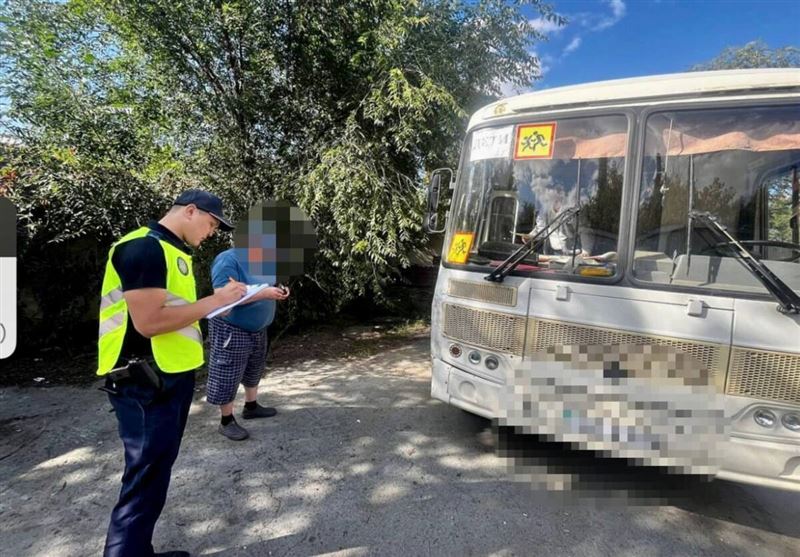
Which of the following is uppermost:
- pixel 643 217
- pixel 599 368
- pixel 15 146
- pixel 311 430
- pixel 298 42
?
pixel 298 42

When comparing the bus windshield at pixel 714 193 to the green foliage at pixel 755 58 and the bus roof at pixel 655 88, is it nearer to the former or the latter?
the bus roof at pixel 655 88

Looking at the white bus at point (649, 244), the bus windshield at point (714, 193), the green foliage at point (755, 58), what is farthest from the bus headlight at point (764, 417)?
the green foliage at point (755, 58)

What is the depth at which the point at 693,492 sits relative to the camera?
2848 mm

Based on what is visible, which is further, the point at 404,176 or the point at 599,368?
the point at 404,176

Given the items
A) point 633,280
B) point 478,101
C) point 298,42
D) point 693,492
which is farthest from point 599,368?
point 298,42

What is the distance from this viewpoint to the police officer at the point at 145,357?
5.82 feet

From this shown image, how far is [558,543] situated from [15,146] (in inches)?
284

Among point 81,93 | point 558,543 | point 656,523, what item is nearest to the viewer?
point 558,543

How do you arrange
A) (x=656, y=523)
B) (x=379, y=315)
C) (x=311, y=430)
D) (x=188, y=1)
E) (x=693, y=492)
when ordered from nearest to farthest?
(x=656, y=523)
(x=693, y=492)
(x=311, y=430)
(x=188, y=1)
(x=379, y=315)

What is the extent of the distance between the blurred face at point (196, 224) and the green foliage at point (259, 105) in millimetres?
3647

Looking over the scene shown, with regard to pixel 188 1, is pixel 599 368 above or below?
below

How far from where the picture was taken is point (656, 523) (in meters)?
2.60

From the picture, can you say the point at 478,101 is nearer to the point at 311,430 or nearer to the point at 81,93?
the point at 311,430

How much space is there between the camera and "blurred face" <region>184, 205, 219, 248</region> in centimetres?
207
